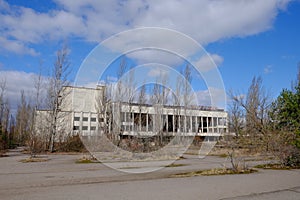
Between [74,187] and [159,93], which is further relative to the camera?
[159,93]

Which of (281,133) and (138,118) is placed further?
(138,118)

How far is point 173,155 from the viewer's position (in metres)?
21.8

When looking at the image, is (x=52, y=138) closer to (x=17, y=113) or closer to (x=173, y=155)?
(x=173, y=155)

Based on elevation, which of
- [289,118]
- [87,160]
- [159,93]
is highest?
[159,93]

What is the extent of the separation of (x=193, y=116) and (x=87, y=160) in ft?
66.4

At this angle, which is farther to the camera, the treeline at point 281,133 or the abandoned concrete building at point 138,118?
the abandoned concrete building at point 138,118

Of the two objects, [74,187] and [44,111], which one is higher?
[44,111]

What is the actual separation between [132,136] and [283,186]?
1566 centimetres

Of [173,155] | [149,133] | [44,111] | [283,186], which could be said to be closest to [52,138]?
[44,111]

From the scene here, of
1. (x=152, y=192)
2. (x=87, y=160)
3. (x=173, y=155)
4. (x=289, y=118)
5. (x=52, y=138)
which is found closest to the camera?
(x=152, y=192)

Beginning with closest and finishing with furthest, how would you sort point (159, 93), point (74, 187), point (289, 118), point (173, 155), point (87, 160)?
point (74, 187) → point (289, 118) → point (87, 160) → point (173, 155) → point (159, 93)

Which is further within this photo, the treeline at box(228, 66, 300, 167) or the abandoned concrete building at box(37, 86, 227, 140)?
the abandoned concrete building at box(37, 86, 227, 140)

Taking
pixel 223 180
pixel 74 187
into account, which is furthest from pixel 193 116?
pixel 74 187

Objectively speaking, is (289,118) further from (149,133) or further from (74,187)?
(74,187)
